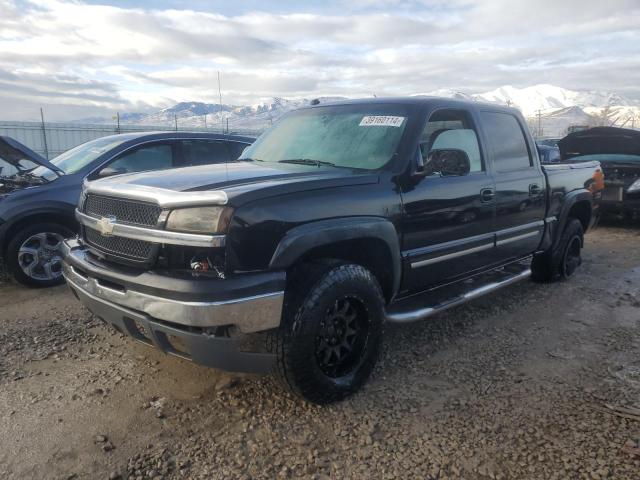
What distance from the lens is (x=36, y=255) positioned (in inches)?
207

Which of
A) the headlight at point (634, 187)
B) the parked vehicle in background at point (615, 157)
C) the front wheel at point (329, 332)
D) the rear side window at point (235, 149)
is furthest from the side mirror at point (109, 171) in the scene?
the headlight at point (634, 187)

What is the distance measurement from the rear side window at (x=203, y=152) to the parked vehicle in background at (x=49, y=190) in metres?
0.19

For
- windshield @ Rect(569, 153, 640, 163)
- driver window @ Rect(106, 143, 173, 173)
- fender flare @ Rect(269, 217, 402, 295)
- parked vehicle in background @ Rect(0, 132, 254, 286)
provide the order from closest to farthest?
fender flare @ Rect(269, 217, 402, 295) < parked vehicle in background @ Rect(0, 132, 254, 286) < driver window @ Rect(106, 143, 173, 173) < windshield @ Rect(569, 153, 640, 163)

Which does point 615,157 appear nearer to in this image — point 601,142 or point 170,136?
point 601,142

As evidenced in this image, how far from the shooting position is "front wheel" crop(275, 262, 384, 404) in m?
2.81

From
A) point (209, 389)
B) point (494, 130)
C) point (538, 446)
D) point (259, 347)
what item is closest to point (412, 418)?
point (538, 446)

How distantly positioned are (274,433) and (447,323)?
2.15m

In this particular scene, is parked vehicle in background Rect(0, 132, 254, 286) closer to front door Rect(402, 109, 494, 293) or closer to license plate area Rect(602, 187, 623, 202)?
front door Rect(402, 109, 494, 293)

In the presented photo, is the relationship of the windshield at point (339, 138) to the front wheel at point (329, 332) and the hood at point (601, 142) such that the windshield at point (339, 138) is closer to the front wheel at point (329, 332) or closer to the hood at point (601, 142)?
the front wheel at point (329, 332)

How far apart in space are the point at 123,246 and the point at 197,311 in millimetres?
765

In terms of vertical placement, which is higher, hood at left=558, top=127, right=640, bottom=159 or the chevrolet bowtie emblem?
hood at left=558, top=127, right=640, bottom=159

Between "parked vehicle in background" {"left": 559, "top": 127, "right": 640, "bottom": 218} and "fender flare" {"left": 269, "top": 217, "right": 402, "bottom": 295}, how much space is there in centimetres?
649

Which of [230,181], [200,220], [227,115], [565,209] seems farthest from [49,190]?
[227,115]

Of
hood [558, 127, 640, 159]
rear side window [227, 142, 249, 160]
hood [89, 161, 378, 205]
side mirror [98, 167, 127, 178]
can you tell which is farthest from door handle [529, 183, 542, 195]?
hood [558, 127, 640, 159]
